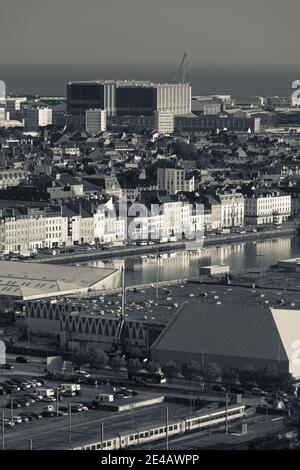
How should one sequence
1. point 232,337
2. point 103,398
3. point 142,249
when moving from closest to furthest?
point 103,398, point 232,337, point 142,249

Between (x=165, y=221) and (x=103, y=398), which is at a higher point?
(x=103, y=398)

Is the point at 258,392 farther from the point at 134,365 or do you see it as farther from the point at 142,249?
the point at 142,249

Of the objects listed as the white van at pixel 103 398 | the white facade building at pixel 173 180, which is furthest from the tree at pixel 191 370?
the white facade building at pixel 173 180

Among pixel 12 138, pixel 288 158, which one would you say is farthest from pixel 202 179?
pixel 12 138

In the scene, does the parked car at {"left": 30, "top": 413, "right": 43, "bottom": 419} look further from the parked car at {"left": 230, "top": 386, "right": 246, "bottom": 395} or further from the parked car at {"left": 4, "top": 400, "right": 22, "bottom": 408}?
the parked car at {"left": 230, "top": 386, "right": 246, "bottom": 395}

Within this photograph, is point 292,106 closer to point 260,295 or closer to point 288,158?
point 288,158

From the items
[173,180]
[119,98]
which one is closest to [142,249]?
[173,180]
